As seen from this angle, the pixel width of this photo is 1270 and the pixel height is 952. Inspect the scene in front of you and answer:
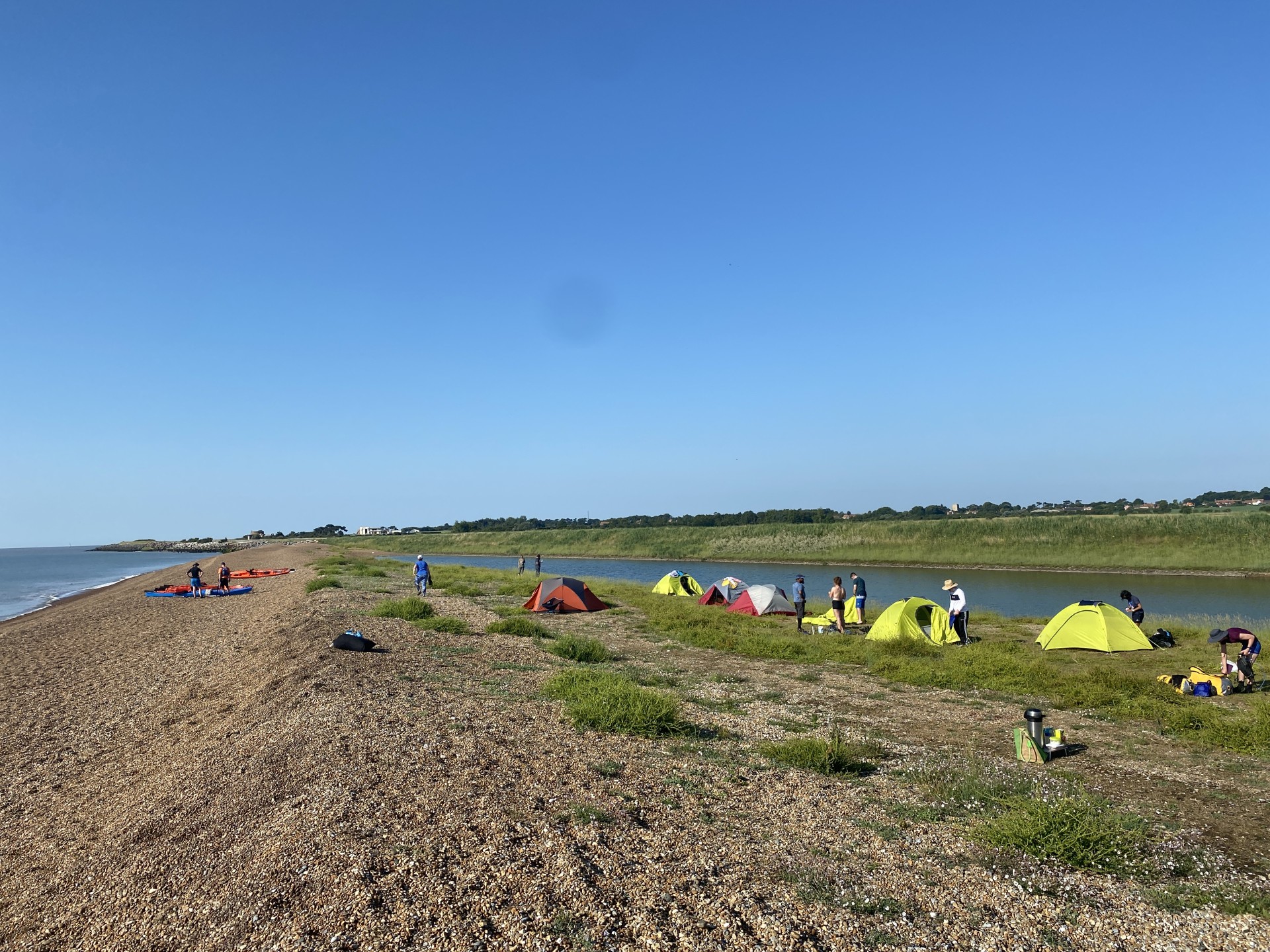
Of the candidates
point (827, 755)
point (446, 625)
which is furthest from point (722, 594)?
point (827, 755)

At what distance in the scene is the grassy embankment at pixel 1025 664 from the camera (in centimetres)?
1159

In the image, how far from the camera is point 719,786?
330 inches

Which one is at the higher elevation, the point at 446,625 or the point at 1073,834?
the point at 446,625

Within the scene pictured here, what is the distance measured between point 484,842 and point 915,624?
17833mm

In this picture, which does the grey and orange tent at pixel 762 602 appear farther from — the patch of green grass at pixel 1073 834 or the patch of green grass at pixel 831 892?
the patch of green grass at pixel 831 892

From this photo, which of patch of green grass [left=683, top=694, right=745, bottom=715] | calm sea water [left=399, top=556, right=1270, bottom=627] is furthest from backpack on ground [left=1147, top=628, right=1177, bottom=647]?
patch of green grass [left=683, top=694, right=745, bottom=715]

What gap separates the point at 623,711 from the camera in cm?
1079

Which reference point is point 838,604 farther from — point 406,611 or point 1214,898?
point 1214,898

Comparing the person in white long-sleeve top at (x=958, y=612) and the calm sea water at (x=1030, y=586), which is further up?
the person in white long-sleeve top at (x=958, y=612)

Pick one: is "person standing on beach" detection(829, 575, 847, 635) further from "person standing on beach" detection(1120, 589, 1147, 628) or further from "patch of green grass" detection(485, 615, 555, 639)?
"patch of green grass" detection(485, 615, 555, 639)

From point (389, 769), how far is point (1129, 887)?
7.75 metres

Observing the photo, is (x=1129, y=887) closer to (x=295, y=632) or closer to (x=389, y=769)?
(x=389, y=769)

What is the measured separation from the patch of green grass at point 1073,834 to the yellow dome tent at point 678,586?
28.3m

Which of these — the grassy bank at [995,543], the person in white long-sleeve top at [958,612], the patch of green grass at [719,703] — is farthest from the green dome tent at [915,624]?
the grassy bank at [995,543]
